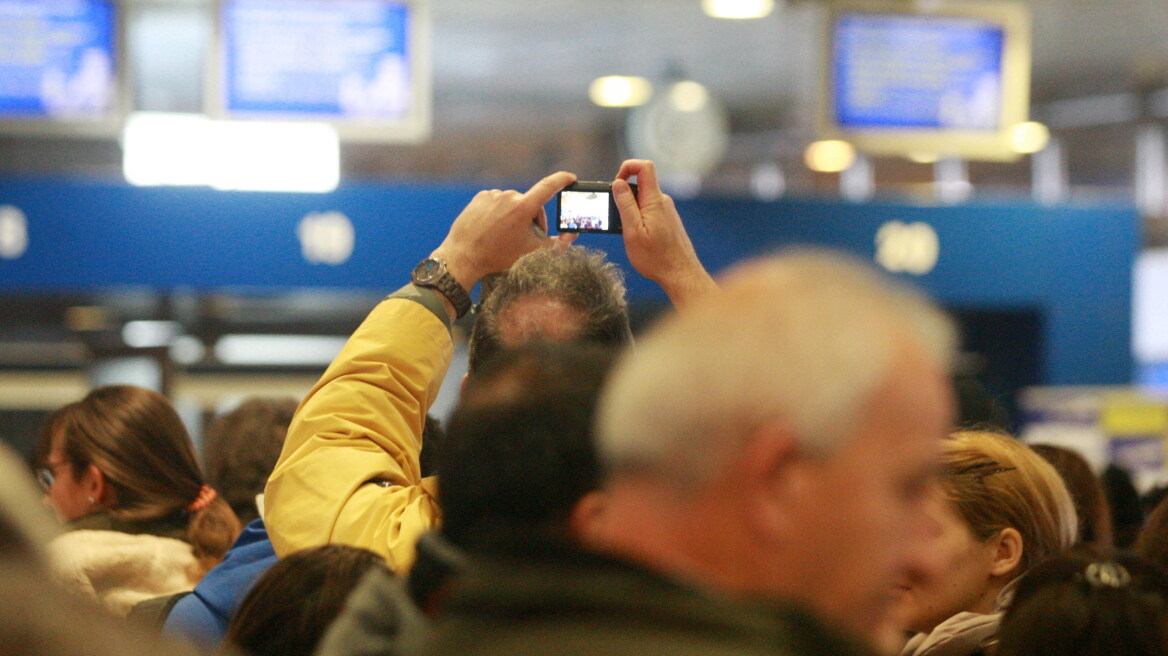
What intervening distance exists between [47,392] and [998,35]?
4.63 m

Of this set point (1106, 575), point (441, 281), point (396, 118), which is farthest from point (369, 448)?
point (396, 118)

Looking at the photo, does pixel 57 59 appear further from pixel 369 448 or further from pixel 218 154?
pixel 369 448

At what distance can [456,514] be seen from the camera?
103cm

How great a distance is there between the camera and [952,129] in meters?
5.22

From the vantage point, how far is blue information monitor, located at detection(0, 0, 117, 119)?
4.66 meters

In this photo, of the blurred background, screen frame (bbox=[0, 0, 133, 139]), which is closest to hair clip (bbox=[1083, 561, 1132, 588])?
the blurred background

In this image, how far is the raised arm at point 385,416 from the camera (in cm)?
149

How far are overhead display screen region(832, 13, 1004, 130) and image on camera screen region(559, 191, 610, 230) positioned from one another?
3.53 m

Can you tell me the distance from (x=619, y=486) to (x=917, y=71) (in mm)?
4616

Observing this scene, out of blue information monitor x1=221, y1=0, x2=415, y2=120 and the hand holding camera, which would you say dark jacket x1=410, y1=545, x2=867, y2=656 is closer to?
the hand holding camera

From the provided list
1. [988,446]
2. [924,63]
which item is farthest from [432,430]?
[924,63]

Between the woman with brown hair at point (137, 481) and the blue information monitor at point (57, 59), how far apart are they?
263cm

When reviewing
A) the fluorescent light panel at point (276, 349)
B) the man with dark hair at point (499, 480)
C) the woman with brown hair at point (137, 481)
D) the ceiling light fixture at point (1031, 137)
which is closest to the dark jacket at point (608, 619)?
the man with dark hair at point (499, 480)

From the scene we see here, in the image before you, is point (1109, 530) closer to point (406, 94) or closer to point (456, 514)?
point (456, 514)
